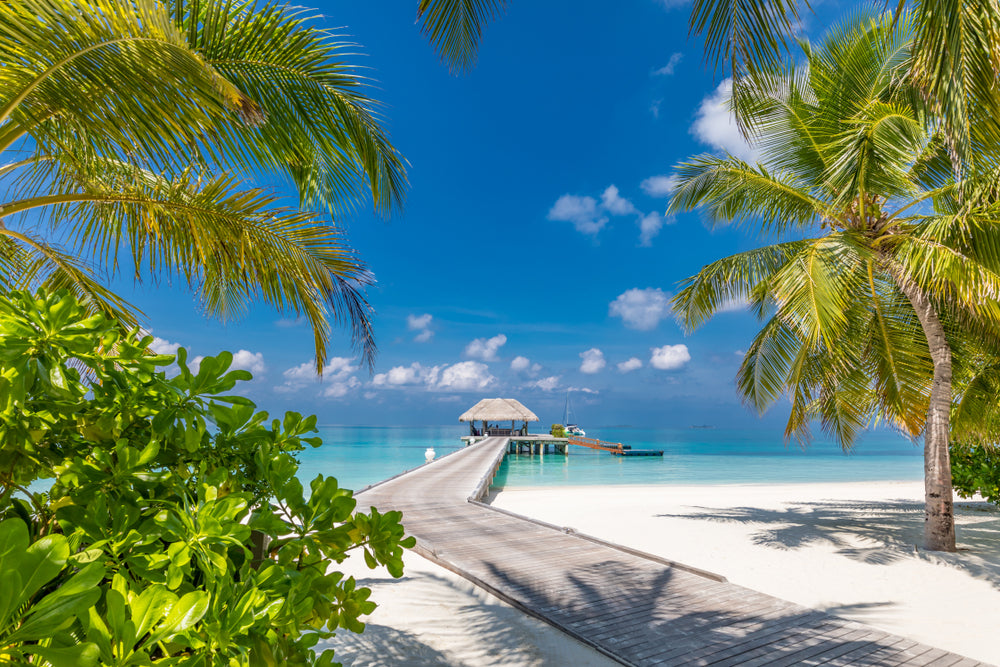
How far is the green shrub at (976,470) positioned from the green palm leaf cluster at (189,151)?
1234cm

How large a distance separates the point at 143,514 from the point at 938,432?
9.23 m

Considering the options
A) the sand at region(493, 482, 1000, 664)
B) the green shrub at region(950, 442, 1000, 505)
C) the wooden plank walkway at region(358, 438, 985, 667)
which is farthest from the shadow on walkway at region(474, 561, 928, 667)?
the green shrub at region(950, 442, 1000, 505)

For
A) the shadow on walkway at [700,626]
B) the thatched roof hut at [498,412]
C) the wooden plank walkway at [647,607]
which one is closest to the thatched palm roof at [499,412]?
the thatched roof hut at [498,412]

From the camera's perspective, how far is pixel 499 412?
137ft

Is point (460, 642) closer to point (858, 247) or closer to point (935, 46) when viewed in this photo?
point (935, 46)

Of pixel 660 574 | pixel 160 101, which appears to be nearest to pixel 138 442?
pixel 160 101

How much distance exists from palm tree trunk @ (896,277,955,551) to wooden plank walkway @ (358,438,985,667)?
423 cm

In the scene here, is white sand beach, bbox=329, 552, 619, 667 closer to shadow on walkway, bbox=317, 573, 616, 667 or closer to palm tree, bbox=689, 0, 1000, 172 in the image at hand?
shadow on walkway, bbox=317, 573, 616, 667

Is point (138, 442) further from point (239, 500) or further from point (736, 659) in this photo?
point (736, 659)

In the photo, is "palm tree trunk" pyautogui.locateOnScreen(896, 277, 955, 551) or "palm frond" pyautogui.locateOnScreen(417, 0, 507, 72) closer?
"palm frond" pyautogui.locateOnScreen(417, 0, 507, 72)

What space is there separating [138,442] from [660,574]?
5.74m

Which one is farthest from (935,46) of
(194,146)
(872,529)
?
(872,529)

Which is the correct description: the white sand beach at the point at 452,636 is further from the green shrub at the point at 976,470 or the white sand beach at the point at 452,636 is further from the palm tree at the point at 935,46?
the green shrub at the point at 976,470

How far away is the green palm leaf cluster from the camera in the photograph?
2.39 metres
